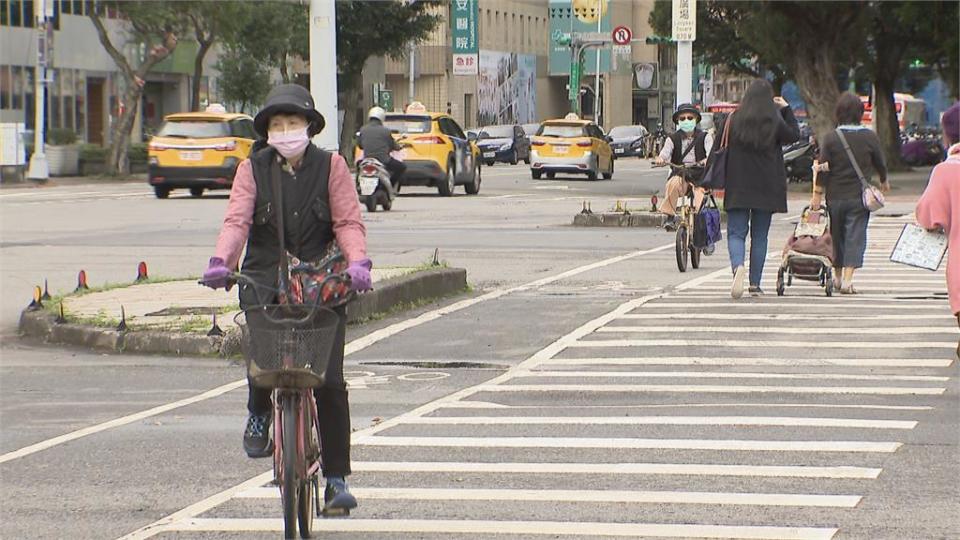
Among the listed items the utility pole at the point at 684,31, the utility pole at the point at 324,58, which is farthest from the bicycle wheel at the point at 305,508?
the utility pole at the point at 684,31

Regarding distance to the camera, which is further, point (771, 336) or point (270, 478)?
point (771, 336)

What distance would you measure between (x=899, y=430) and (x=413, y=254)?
42.1 ft

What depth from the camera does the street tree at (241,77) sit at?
69.4m

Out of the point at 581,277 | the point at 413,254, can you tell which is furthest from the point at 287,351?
the point at 413,254

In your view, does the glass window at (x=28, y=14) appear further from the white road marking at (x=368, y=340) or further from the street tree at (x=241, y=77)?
the white road marking at (x=368, y=340)

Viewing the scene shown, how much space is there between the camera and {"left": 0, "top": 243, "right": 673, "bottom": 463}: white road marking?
379 inches

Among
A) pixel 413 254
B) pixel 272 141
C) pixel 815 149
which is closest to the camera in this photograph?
pixel 272 141

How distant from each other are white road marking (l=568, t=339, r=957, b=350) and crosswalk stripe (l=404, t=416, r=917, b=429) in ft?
10.0

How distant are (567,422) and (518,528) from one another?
264 centimetres

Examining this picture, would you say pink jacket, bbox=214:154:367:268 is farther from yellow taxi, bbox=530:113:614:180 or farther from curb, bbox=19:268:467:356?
yellow taxi, bbox=530:113:614:180

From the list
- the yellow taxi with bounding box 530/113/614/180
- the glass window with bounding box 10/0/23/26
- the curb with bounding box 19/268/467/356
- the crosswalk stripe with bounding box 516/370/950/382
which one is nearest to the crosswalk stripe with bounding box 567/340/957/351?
the crosswalk stripe with bounding box 516/370/950/382

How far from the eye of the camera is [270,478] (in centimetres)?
833

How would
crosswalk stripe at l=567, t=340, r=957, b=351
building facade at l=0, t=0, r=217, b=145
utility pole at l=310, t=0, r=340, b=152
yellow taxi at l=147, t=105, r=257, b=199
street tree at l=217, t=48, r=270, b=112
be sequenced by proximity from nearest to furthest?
crosswalk stripe at l=567, t=340, r=957, b=351, utility pole at l=310, t=0, r=340, b=152, yellow taxi at l=147, t=105, r=257, b=199, building facade at l=0, t=0, r=217, b=145, street tree at l=217, t=48, r=270, b=112

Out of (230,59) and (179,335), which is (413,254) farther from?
(230,59)
